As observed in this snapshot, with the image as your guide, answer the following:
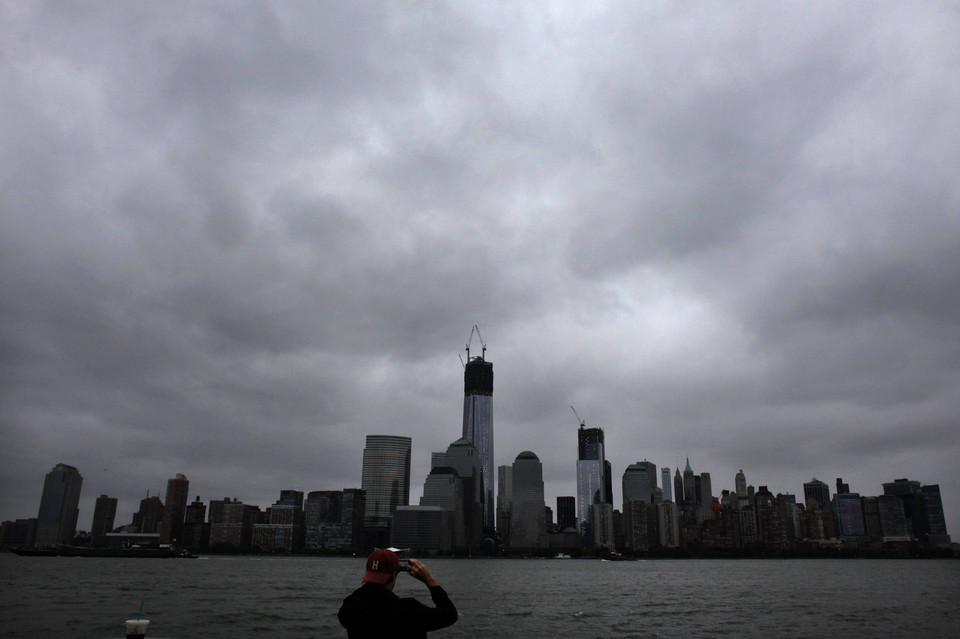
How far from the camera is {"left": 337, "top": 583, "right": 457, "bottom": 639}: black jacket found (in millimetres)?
7184

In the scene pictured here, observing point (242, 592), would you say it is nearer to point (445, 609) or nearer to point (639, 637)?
point (639, 637)

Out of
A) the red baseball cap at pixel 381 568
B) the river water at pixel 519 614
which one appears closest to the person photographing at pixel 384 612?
the red baseball cap at pixel 381 568

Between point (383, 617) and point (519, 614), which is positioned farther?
point (519, 614)

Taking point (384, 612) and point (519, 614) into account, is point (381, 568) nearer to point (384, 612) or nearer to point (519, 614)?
point (384, 612)

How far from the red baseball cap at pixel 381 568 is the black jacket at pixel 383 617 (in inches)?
3.7

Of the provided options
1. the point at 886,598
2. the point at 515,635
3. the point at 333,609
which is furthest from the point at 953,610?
the point at 333,609

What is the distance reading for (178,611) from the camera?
50219mm

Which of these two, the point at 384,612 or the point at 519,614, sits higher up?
the point at 384,612

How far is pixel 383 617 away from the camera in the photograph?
7.22 meters

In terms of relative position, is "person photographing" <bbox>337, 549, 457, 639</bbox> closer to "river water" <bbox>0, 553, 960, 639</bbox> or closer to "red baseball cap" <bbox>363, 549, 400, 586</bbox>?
"red baseball cap" <bbox>363, 549, 400, 586</bbox>

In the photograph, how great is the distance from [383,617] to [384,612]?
0.07 m

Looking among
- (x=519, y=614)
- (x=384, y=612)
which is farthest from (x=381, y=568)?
(x=519, y=614)

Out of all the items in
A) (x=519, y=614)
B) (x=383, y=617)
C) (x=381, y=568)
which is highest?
(x=381, y=568)

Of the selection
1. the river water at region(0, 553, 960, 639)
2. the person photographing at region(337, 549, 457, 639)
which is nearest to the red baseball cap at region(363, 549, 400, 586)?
the person photographing at region(337, 549, 457, 639)
